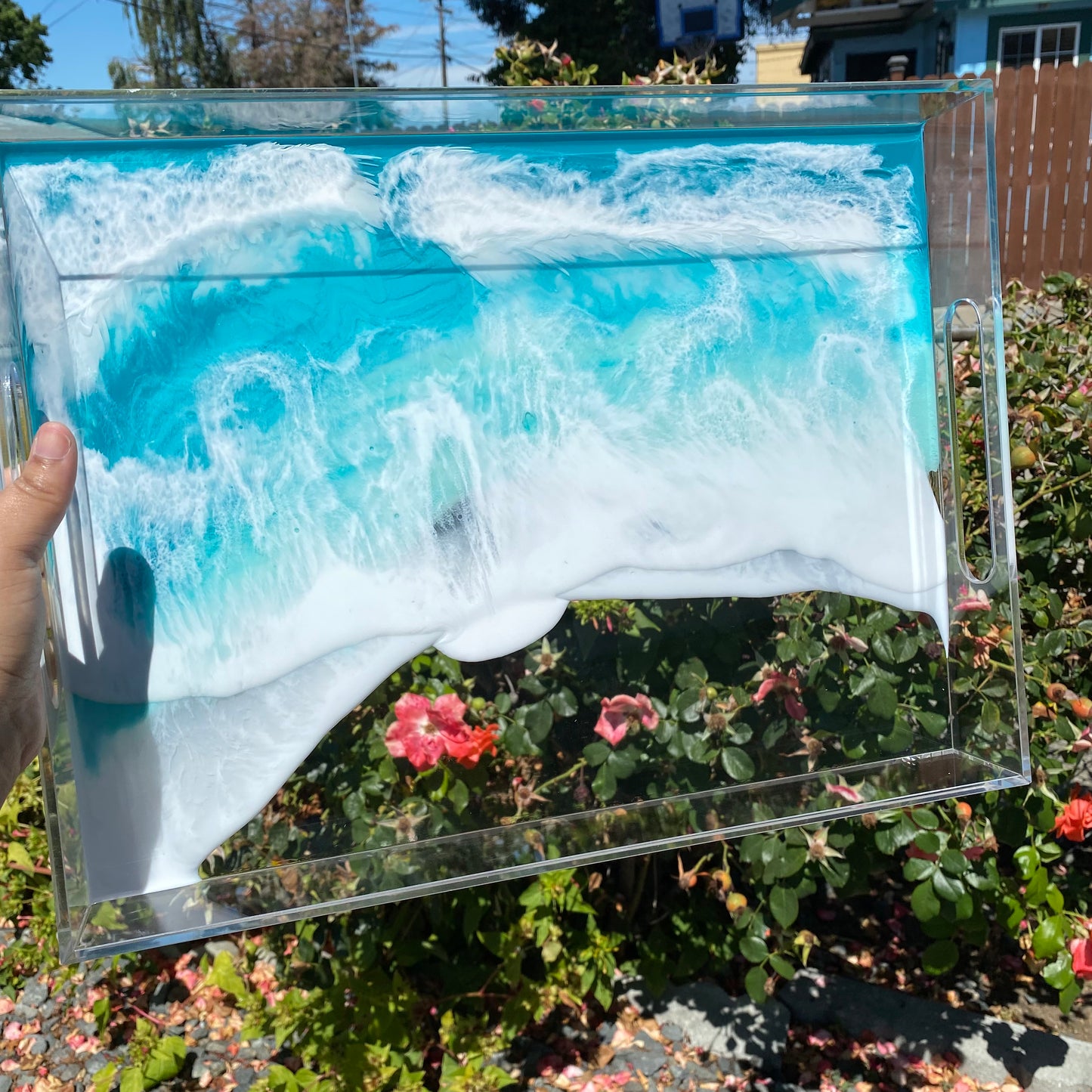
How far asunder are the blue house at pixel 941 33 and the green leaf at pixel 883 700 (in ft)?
41.4

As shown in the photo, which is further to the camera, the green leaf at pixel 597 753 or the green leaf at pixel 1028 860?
the green leaf at pixel 1028 860

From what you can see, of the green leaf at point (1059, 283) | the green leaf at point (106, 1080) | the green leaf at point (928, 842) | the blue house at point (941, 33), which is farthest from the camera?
the blue house at point (941, 33)

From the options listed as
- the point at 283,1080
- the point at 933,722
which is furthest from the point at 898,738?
the point at 283,1080

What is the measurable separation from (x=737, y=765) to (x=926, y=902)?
502mm

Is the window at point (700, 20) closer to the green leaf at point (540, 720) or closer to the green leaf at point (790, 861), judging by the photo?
the green leaf at point (790, 861)

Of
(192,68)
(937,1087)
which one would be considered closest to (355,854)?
(937,1087)

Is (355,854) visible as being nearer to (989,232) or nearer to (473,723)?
(473,723)

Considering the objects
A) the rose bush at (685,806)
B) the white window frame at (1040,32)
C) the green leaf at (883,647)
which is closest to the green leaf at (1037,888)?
the rose bush at (685,806)

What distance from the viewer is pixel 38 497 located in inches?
34.8

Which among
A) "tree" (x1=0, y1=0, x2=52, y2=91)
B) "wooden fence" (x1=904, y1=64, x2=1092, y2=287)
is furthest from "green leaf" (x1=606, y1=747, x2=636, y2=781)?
"tree" (x1=0, y1=0, x2=52, y2=91)

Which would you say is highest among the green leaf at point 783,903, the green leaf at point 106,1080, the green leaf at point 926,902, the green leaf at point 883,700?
the green leaf at point 883,700

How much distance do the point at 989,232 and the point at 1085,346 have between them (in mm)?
1046

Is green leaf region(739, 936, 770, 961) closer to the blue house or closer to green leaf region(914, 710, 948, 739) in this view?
green leaf region(914, 710, 948, 739)

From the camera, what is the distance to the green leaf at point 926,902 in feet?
4.76
